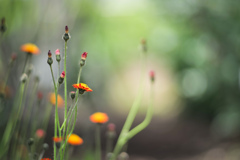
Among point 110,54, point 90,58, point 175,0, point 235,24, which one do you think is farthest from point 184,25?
point 110,54

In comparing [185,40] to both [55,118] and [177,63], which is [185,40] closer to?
[177,63]

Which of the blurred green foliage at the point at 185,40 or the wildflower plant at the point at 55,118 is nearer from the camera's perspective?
the wildflower plant at the point at 55,118

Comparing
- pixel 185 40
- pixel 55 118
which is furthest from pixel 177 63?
pixel 55 118

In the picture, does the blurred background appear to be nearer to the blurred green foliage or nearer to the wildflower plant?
the blurred green foliage

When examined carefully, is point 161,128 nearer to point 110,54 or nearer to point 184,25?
point 184,25

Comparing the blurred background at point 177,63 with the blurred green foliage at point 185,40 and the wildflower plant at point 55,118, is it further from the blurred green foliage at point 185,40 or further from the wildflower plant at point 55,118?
the wildflower plant at point 55,118

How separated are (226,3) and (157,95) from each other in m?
5.37

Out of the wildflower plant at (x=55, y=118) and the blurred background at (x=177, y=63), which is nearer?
the wildflower plant at (x=55, y=118)

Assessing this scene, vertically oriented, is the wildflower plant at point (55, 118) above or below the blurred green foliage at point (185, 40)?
below

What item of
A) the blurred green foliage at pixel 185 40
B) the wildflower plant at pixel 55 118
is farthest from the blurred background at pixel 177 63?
the wildflower plant at pixel 55 118

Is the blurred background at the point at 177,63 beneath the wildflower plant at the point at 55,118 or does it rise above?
above

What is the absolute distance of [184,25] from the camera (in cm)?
421

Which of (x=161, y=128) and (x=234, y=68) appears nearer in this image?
(x=234, y=68)

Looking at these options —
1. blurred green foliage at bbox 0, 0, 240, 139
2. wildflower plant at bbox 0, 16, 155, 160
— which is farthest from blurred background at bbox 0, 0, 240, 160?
wildflower plant at bbox 0, 16, 155, 160
